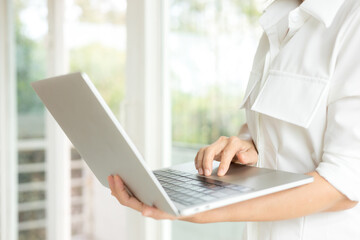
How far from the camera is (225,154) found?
0.86m

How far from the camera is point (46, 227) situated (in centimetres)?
280

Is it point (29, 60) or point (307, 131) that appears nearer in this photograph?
point (307, 131)

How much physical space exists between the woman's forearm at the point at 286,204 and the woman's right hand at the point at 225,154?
0.12m

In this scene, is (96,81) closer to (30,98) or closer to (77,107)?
(30,98)

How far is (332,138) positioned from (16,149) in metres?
2.80

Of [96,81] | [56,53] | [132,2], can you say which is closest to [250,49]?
[132,2]

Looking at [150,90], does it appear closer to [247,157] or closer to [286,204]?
[247,157]

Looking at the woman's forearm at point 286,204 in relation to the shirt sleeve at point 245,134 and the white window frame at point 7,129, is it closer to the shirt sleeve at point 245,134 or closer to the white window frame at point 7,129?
the shirt sleeve at point 245,134

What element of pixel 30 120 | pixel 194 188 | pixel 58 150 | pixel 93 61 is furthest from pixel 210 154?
pixel 30 120

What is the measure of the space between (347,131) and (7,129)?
289 cm

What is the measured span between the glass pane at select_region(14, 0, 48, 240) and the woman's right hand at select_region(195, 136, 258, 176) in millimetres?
2131

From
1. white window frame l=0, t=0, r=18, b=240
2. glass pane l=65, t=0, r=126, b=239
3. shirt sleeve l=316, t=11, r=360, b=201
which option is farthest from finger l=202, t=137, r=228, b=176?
white window frame l=0, t=0, r=18, b=240

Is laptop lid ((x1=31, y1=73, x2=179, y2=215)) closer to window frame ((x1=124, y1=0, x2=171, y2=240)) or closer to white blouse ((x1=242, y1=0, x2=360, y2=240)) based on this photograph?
white blouse ((x1=242, y1=0, x2=360, y2=240))

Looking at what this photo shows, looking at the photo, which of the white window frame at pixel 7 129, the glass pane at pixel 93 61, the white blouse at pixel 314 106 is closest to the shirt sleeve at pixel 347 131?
the white blouse at pixel 314 106
